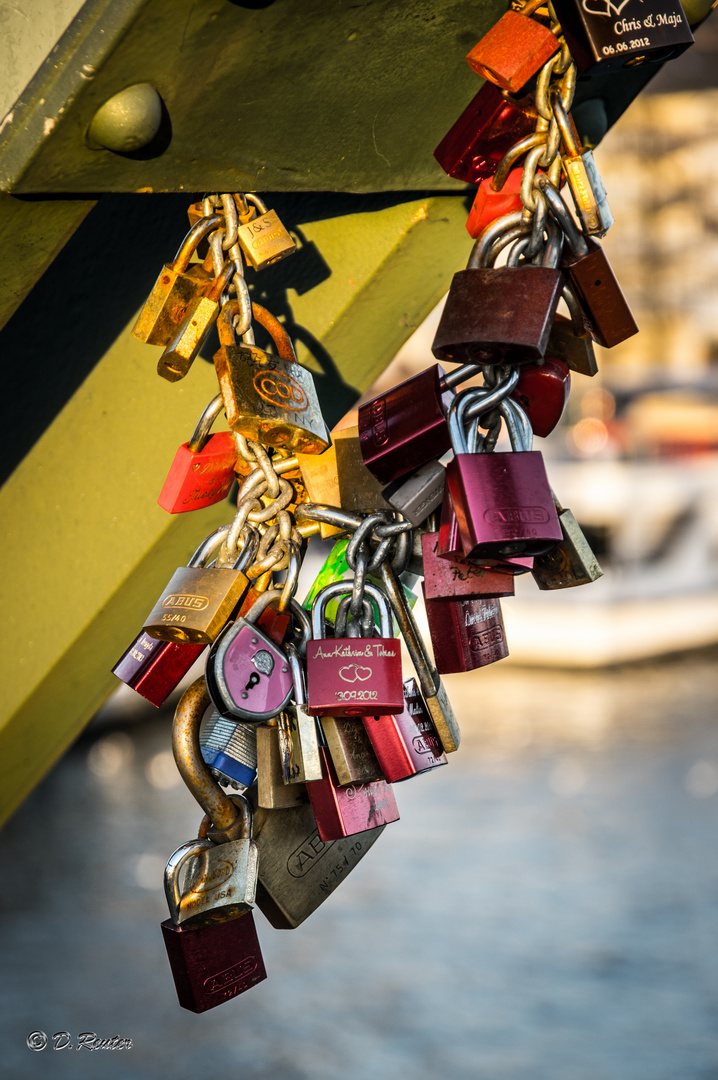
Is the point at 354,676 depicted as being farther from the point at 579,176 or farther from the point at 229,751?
the point at 579,176

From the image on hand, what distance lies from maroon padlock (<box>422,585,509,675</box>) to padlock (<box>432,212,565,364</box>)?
118 millimetres

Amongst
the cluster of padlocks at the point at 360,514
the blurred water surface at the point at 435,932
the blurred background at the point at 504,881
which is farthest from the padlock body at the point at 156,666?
the blurred water surface at the point at 435,932

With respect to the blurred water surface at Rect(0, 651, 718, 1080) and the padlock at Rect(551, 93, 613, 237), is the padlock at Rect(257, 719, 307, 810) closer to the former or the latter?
the padlock at Rect(551, 93, 613, 237)

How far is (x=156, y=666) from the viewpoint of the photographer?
0.52 meters

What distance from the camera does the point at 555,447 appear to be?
6.44m

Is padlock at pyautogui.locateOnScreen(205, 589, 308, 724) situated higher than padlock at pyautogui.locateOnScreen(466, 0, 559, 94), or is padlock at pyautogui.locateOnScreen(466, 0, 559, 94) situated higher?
padlock at pyautogui.locateOnScreen(466, 0, 559, 94)

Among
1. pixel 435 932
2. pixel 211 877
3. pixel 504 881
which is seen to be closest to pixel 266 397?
pixel 211 877

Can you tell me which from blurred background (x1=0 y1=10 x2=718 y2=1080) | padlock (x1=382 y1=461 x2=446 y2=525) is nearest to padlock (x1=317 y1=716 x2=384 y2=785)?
padlock (x1=382 y1=461 x2=446 y2=525)

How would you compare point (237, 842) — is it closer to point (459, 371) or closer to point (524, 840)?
point (459, 371)

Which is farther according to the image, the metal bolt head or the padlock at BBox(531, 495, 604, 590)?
the padlock at BBox(531, 495, 604, 590)

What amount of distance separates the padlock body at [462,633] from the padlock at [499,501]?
0.06m

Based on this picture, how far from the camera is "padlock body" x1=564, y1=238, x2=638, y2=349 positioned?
44 centimetres

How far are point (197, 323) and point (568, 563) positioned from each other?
0.70 feet

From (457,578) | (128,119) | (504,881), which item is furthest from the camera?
(504,881)
